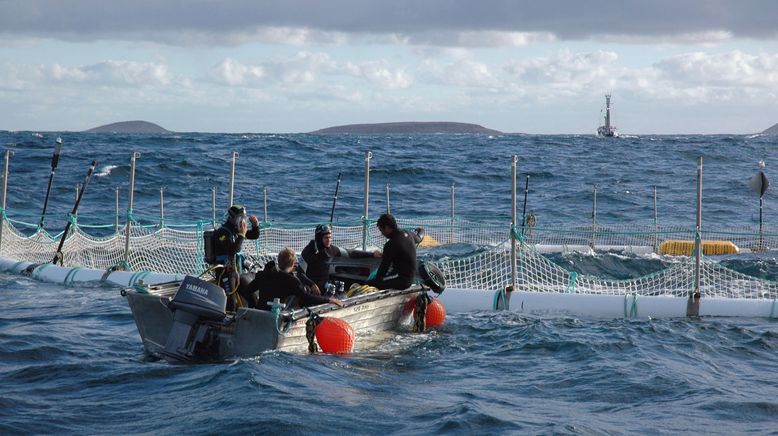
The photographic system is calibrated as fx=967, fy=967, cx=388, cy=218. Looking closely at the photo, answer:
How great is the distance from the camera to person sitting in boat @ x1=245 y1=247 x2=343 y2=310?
10430mm

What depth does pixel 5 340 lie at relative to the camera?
37.7ft

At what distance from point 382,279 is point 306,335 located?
2.04m

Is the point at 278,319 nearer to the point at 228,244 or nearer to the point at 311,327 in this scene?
the point at 311,327

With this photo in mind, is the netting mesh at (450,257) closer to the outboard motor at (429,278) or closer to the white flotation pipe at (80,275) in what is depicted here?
the white flotation pipe at (80,275)

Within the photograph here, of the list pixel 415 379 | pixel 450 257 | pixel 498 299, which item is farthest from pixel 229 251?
pixel 450 257

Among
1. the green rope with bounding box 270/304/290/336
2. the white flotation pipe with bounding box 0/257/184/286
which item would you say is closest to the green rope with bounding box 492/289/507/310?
the green rope with bounding box 270/304/290/336

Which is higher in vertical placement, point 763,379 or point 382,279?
point 382,279

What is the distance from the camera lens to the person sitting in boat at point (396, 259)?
1193cm

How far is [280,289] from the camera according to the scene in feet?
34.2

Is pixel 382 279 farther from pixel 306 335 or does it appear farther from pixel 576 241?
pixel 576 241

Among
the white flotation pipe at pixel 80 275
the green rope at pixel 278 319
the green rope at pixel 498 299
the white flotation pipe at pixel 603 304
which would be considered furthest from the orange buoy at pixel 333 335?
the white flotation pipe at pixel 80 275

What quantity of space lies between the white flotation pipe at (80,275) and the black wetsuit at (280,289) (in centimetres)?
500

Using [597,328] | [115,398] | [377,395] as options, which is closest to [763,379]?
[597,328]

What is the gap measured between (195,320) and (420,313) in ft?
10.9
